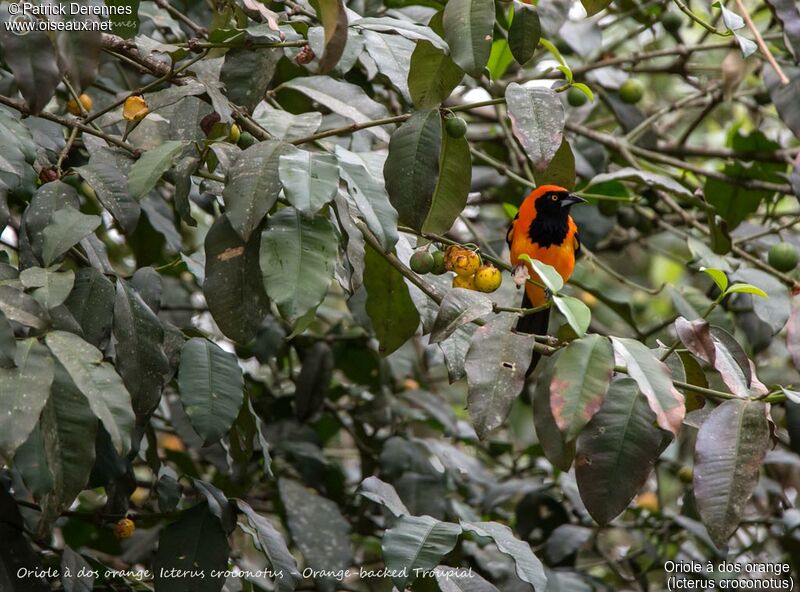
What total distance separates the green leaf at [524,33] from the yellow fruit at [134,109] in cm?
76

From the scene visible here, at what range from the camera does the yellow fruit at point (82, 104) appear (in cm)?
232

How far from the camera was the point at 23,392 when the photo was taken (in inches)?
50.6

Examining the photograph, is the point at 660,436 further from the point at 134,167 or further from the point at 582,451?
the point at 134,167

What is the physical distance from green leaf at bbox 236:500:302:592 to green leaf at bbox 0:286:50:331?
736mm

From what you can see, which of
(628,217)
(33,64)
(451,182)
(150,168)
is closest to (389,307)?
(451,182)

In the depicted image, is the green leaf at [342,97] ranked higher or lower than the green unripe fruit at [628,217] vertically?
higher

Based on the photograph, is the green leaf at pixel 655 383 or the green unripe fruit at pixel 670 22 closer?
the green leaf at pixel 655 383

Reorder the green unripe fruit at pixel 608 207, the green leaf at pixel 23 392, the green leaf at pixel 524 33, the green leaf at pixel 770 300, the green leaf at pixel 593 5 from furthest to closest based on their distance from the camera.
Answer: the green unripe fruit at pixel 608 207 < the green leaf at pixel 770 300 < the green leaf at pixel 593 5 < the green leaf at pixel 524 33 < the green leaf at pixel 23 392

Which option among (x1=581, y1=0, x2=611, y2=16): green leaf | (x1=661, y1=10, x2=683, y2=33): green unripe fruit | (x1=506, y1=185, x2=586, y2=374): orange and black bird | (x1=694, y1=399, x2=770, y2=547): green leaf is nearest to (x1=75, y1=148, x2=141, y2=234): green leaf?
(x1=581, y1=0, x2=611, y2=16): green leaf

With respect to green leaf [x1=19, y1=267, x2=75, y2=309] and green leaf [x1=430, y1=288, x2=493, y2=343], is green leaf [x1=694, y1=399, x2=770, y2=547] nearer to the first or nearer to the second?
green leaf [x1=430, y1=288, x2=493, y2=343]

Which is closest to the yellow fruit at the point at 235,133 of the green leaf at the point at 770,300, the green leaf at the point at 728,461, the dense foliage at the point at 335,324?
the dense foliage at the point at 335,324

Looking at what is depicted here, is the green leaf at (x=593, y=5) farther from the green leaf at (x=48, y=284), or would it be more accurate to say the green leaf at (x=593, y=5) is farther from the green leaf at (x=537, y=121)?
the green leaf at (x=48, y=284)

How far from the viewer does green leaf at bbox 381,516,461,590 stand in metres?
1.67

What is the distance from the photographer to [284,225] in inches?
61.9
